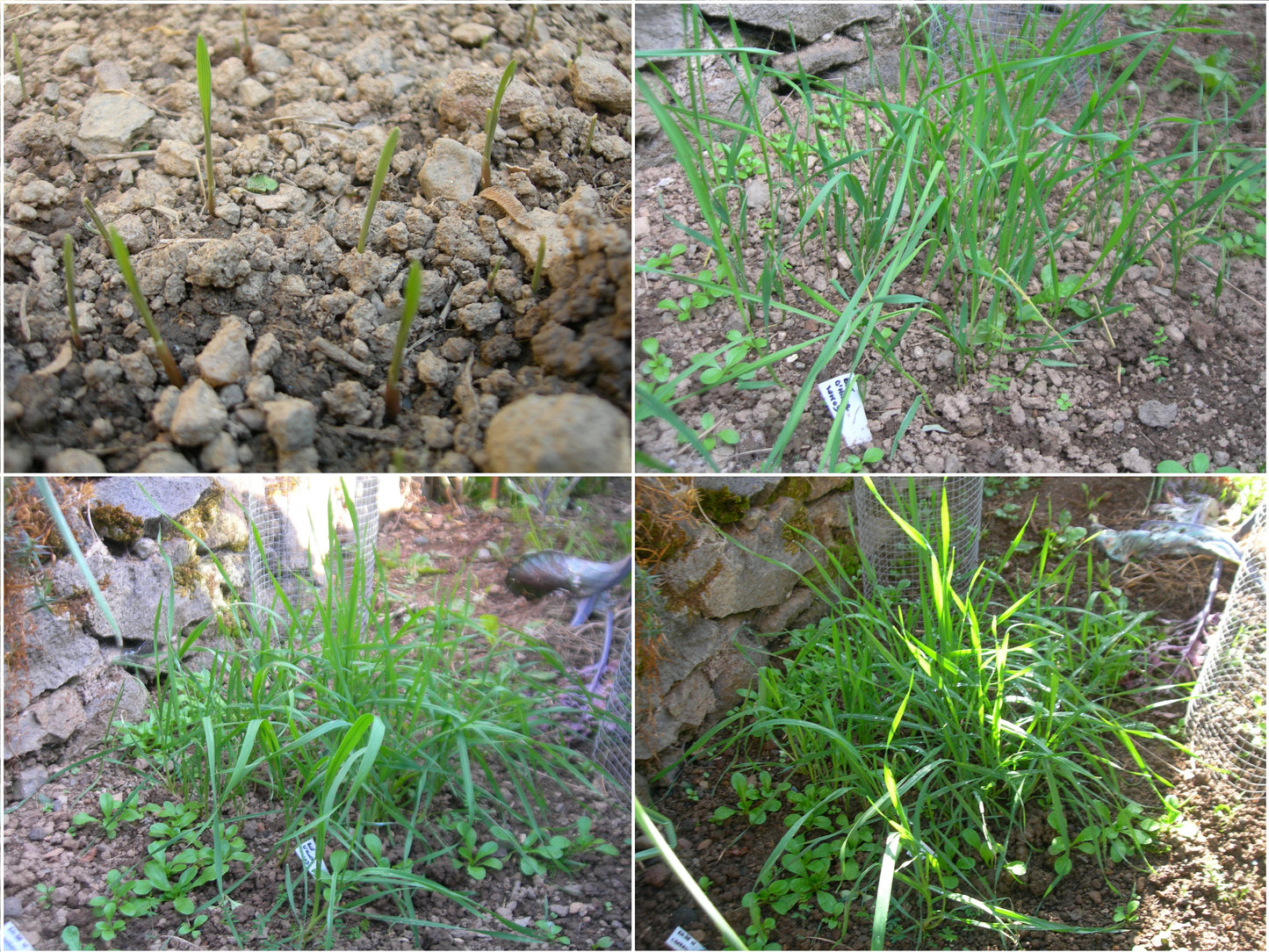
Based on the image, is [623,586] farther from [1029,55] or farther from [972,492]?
[1029,55]

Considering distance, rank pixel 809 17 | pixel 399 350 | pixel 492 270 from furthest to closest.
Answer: pixel 809 17
pixel 492 270
pixel 399 350

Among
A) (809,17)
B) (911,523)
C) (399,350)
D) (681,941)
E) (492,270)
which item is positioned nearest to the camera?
(399,350)

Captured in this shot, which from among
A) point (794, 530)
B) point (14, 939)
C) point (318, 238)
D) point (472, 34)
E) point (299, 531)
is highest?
point (472, 34)

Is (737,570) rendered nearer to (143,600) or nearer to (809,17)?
(143,600)

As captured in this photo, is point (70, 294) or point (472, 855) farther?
point (472, 855)

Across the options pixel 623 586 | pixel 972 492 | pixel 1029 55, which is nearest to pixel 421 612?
pixel 623 586

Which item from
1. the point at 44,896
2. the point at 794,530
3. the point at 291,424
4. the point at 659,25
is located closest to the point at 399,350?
the point at 291,424
